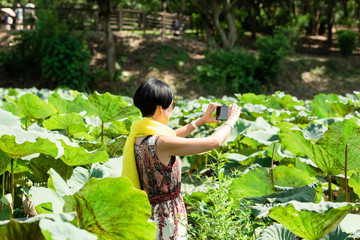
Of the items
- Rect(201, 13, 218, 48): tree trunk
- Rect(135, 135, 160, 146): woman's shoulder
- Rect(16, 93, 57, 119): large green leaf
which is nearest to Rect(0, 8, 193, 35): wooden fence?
Rect(201, 13, 218, 48): tree trunk

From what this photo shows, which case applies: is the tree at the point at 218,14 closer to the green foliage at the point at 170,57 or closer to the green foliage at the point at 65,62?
the green foliage at the point at 170,57

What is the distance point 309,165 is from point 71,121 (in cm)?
128

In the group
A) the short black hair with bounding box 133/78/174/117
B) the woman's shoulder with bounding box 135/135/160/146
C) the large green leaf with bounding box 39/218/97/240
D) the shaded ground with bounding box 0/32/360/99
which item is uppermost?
the short black hair with bounding box 133/78/174/117

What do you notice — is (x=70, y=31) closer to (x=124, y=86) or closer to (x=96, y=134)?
(x=124, y=86)

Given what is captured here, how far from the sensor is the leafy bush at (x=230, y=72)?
556 inches

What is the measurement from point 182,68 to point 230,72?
222 cm

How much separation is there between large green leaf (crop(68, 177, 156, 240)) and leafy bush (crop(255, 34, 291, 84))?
1386 cm

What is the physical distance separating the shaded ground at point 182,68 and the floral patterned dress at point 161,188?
12252 mm

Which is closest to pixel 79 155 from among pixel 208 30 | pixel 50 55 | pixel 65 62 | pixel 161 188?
pixel 161 188

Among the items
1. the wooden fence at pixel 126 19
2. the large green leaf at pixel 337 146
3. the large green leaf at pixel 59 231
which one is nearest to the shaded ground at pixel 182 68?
the wooden fence at pixel 126 19

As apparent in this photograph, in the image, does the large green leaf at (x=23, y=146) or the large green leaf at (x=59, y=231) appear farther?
the large green leaf at (x=23, y=146)

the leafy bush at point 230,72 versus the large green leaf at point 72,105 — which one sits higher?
the large green leaf at point 72,105

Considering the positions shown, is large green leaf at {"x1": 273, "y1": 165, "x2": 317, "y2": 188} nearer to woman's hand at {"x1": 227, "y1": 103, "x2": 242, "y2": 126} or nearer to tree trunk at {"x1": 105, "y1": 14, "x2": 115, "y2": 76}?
woman's hand at {"x1": 227, "y1": 103, "x2": 242, "y2": 126}

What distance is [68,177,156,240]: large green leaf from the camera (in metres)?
0.98
